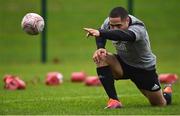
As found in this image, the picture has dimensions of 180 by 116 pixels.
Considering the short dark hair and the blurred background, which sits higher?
the short dark hair

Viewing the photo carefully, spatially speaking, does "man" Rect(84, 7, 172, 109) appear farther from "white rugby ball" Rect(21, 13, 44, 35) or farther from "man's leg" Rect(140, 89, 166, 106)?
"white rugby ball" Rect(21, 13, 44, 35)

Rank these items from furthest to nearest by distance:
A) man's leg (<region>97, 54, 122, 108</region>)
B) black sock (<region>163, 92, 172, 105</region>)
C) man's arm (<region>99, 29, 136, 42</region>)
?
black sock (<region>163, 92, 172, 105</region>) → man's leg (<region>97, 54, 122, 108</region>) → man's arm (<region>99, 29, 136, 42</region>)

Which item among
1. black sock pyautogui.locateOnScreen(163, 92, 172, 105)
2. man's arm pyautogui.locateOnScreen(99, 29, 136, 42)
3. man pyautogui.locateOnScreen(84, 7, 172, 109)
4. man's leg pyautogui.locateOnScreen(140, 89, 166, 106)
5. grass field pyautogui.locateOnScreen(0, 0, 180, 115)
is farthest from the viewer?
black sock pyautogui.locateOnScreen(163, 92, 172, 105)

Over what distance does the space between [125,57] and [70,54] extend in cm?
1579

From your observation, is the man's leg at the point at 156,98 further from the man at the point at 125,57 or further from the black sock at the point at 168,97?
the black sock at the point at 168,97

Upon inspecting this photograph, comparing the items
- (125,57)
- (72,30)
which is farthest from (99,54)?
(72,30)

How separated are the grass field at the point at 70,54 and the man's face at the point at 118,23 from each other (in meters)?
1.20

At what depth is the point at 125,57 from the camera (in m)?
11.3

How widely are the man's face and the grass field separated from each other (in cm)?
120

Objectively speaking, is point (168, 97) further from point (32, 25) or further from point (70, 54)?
point (70, 54)

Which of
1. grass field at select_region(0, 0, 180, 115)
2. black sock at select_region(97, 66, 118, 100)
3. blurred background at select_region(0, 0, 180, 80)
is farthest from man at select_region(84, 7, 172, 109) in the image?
blurred background at select_region(0, 0, 180, 80)

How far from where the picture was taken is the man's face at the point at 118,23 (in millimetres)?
10633

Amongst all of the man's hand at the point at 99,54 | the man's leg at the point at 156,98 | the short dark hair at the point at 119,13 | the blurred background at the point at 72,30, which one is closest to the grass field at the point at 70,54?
the blurred background at the point at 72,30

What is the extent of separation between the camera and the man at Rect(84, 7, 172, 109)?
10586mm
